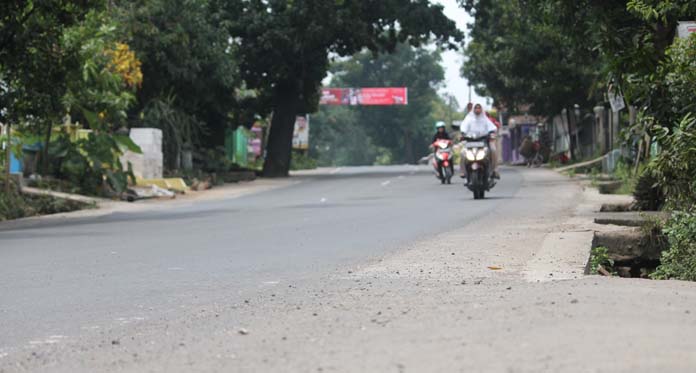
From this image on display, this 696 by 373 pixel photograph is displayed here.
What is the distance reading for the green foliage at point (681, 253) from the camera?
10.4 m

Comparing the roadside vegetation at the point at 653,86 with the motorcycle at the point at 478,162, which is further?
the motorcycle at the point at 478,162

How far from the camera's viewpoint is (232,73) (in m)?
40.9

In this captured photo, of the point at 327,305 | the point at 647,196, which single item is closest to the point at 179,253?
the point at 327,305

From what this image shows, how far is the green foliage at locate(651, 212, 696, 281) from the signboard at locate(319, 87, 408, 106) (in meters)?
91.2

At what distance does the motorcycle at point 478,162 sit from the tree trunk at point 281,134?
84.4ft

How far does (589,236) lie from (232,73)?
29367 millimetres

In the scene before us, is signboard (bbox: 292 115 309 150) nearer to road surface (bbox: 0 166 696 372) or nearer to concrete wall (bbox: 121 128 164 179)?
concrete wall (bbox: 121 128 164 179)

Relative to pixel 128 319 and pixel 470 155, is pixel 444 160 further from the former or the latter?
pixel 128 319

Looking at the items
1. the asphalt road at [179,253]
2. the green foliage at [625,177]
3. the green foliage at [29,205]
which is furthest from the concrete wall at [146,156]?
the green foliage at [625,177]


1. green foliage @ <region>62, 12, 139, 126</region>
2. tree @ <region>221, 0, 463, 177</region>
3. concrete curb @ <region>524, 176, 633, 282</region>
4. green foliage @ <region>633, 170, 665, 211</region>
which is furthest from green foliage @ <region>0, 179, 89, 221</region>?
tree @ <region>221, 0, 463, 177</region>

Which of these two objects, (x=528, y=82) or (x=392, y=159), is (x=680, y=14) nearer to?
(x=528, y=82)

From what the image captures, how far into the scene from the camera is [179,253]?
12594mm

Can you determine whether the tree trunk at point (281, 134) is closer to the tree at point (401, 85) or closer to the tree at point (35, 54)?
the tree at point (35, 54)

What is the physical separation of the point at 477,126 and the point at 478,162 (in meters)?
0.79
